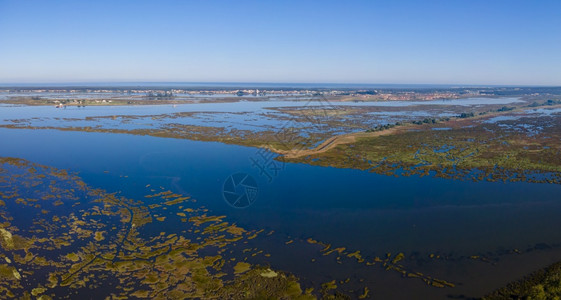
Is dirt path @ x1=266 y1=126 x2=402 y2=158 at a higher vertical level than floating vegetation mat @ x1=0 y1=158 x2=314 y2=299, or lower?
higher

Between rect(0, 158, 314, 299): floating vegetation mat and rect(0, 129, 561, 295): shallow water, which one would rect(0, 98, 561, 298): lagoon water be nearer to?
rect(0, 129, 561, 295): shallow water

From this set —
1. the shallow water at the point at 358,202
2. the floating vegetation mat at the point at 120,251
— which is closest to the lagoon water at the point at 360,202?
the shallow water at the point at 358,202

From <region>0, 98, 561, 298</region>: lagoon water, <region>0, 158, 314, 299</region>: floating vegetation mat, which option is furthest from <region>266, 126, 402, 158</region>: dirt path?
<region>0, 158, 314, 299</region>: floating vegetation mat

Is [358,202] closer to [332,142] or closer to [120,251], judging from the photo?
[120,251]

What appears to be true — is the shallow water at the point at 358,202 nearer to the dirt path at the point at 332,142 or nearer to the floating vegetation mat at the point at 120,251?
the floating vegetation mat at the point at 120,251

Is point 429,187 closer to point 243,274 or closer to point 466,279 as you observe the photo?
point 466,279

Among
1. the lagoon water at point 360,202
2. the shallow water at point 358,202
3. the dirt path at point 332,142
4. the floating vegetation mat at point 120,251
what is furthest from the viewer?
the dirt path at point 332,142

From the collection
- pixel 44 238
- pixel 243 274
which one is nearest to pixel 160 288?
pixel 243 274

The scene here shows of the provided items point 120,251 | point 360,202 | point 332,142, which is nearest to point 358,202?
point 360,202
